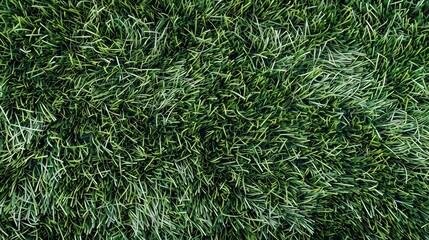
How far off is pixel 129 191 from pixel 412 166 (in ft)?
3.24

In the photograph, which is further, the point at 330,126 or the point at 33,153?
the point at 330,126

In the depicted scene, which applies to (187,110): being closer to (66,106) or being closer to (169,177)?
(169,177)

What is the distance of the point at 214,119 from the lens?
1503 mm

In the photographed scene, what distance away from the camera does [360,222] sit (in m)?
1.56

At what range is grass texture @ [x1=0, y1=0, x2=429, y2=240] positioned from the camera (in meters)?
1.43

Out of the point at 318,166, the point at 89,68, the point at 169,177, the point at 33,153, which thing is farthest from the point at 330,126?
the point at 33,153

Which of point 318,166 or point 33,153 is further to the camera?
point 318,166

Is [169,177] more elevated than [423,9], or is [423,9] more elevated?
[423,9]

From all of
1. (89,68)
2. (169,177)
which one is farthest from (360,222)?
(89,68)

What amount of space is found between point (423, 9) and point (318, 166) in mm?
690

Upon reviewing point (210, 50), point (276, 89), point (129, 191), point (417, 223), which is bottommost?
point (417, 223)

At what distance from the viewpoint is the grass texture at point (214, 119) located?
1431 mm

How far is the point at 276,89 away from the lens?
151 centimetres

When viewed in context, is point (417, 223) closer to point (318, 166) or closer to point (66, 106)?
point (318, 166)
